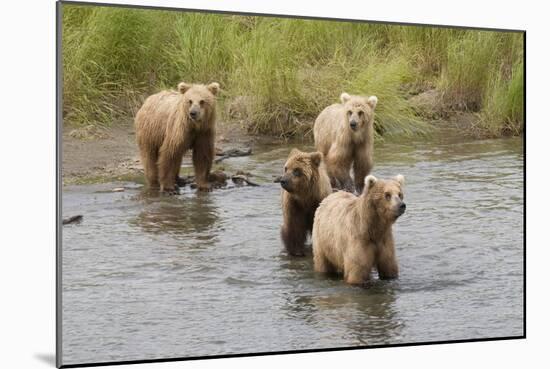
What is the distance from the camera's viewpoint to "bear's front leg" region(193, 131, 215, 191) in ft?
22.0

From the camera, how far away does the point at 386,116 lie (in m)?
7.04

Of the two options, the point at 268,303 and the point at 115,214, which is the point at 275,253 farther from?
the point at 115,214

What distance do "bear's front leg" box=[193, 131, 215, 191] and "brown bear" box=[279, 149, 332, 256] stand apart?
1.42 ft

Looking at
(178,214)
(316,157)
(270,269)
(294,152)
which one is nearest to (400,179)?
(316,157)

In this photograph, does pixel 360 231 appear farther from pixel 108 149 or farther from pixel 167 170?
pixel 108 149

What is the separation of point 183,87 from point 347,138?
1.03 m

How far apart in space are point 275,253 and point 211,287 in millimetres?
464

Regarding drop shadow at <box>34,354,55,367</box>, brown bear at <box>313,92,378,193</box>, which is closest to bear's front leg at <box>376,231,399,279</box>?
brown bear at <box>313,92,378,193</box>

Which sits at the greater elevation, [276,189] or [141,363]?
[276,189]

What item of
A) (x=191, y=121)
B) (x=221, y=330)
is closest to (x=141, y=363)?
(x=221, y=330)

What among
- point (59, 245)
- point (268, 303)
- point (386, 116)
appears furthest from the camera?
point (386, 116)

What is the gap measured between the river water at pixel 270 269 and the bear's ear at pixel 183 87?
0.51m

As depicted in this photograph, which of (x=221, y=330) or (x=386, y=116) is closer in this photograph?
(x=221, y=330)

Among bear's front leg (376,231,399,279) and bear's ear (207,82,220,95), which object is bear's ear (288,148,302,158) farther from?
bear's front leg (376,231,399,279)
